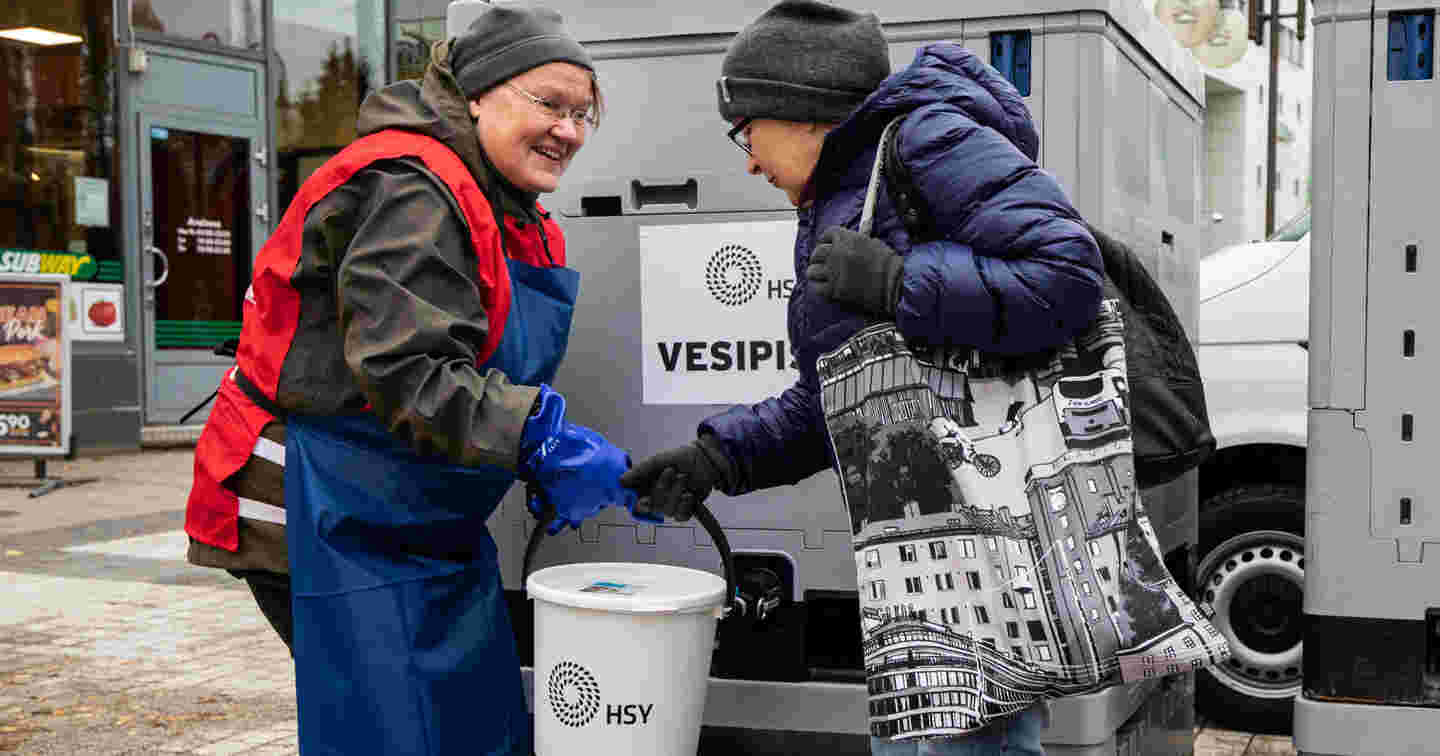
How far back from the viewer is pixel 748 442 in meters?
2.61

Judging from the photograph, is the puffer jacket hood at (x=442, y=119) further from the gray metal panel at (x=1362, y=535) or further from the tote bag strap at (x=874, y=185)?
the gray metal panel at (x=1362, y=535)

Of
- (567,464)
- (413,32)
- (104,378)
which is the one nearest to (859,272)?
(567,464)

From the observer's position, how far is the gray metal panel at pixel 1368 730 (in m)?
2.58

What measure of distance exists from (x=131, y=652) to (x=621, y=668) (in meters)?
3.90

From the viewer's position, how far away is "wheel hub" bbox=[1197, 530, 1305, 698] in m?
4.95

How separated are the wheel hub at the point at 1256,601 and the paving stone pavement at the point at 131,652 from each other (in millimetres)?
218

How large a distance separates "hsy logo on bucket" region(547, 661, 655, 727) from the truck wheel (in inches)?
117

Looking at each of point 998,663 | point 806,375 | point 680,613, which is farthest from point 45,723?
point 998,663

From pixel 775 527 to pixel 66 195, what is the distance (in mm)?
10160

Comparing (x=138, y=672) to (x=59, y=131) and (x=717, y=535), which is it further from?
(x=59, y=131)

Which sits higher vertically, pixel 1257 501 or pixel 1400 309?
pixel 1400 309

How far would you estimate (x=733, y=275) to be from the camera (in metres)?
2.97

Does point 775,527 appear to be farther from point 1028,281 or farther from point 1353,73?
point 1353,73

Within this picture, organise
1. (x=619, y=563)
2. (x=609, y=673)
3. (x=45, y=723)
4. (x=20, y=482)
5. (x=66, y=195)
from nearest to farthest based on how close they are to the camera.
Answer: (x=609, y=673)
(x=619, y=563)
(x=45, y=723)
(x=20, y=482)
(x=66, y=195)
